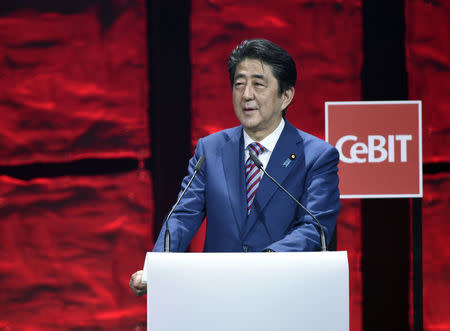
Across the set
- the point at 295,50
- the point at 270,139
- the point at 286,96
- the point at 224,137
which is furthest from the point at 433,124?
the point at 224,137

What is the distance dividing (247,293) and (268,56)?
0.92m

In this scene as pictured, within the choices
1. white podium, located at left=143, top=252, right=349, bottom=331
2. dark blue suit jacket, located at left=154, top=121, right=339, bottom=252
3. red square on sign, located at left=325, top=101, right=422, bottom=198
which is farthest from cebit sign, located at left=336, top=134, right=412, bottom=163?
white podium, located at left=143, top=252, right=349, bottom=331

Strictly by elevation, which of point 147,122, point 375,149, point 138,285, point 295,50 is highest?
point 295,50

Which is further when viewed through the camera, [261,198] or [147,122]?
[147,122]

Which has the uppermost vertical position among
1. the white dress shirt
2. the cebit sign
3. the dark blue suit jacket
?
the cebit sign

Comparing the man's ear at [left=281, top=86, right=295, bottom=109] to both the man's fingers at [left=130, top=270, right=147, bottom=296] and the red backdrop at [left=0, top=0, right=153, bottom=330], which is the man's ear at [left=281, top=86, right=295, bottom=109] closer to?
the man's fingers at [left=130, top=270, right=147, bottom=296]

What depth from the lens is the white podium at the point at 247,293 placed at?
4.15 feet

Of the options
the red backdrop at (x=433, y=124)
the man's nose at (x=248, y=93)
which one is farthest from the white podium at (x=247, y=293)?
the red backdrop at (x=433, y=124)

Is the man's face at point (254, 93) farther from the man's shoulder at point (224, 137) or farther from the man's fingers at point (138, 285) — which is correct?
the man's fingers at point (138, 285)

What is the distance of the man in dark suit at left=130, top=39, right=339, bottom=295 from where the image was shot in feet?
5.88

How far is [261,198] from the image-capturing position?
1.79m

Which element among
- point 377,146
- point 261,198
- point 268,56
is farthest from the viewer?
point 377,146

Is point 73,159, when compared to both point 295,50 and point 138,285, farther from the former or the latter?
point 138,285

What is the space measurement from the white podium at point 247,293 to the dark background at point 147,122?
1.69 meters
